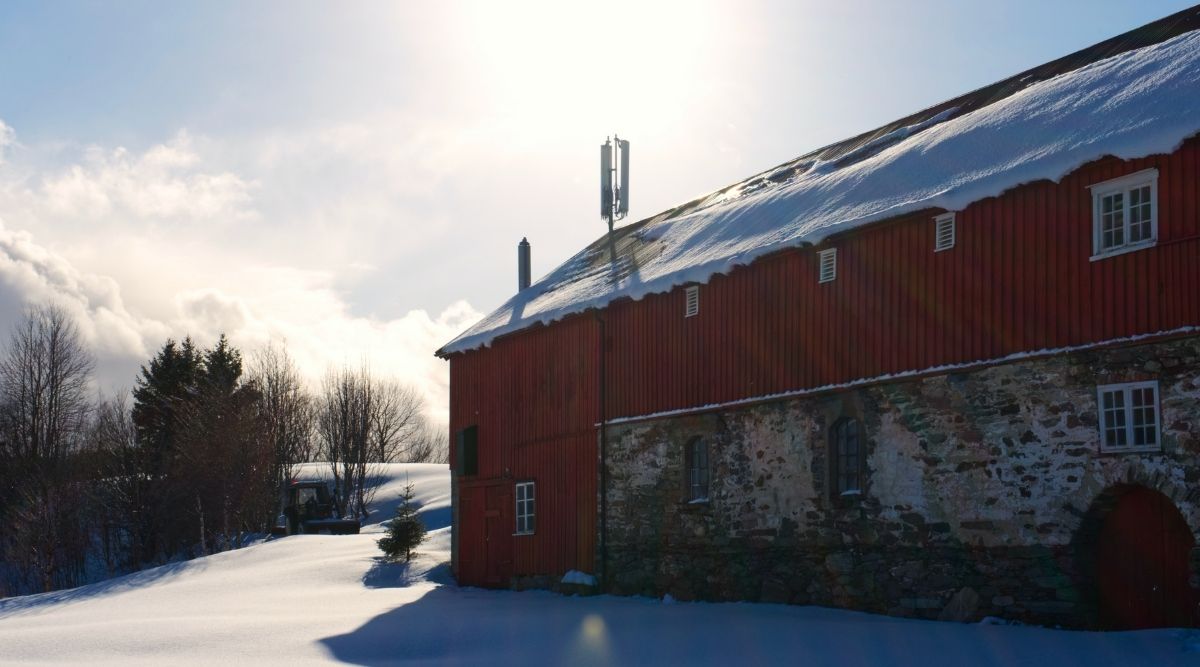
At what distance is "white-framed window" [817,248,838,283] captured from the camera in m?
18.4

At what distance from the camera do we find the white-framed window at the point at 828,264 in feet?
60.4

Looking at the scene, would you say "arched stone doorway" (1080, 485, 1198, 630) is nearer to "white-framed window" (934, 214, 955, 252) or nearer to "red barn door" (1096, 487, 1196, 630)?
"red barn door" (1096, 487, 1196, 630)

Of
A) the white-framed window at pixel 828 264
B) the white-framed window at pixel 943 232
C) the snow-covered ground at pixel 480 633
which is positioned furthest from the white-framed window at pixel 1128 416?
the white-framed window at pixel 828 264

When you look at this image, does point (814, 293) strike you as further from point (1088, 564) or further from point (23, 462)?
point (23, 462)

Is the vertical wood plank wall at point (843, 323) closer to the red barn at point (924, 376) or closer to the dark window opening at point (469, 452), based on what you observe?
the red barn at point (924, 376)

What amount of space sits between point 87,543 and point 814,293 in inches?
1604

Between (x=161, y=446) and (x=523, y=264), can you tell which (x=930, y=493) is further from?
(x=161, y=446)

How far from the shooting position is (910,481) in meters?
16.6

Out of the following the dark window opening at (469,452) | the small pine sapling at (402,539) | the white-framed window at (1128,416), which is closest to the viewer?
the white-framed window at (1128,416)

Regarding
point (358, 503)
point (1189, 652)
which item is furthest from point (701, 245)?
point (358, 503)

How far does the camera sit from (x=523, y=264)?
35.8m

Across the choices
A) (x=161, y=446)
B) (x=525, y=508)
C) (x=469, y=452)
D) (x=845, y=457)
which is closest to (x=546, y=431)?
(x=525, y=508)

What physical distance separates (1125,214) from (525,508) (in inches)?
593

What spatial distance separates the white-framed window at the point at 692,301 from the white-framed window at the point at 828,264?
3109mm
